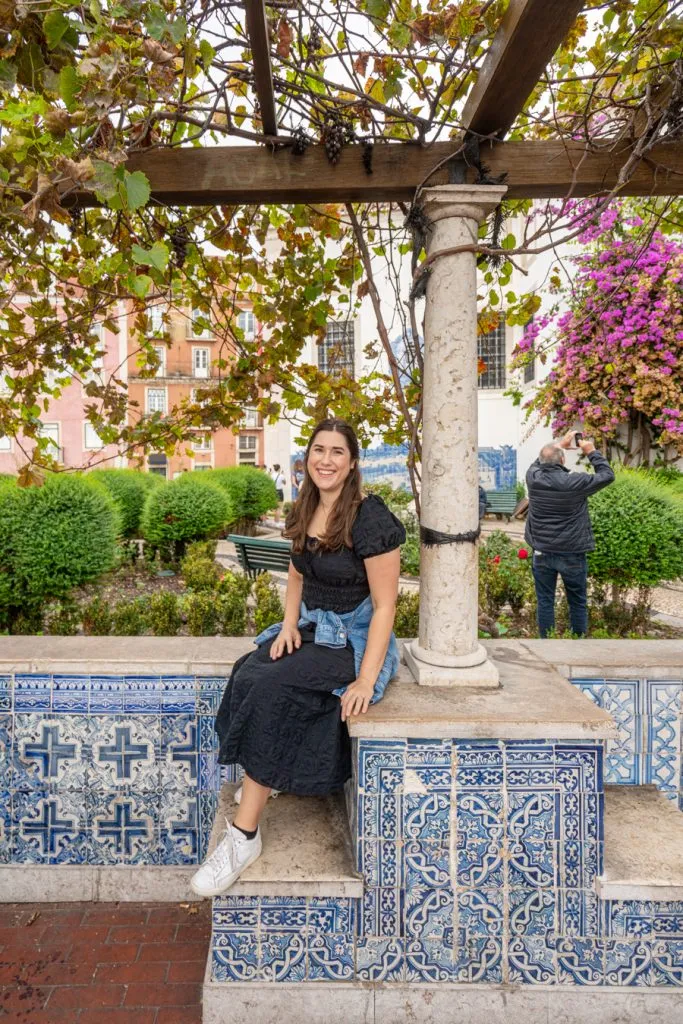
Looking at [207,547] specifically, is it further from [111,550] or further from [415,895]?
[415,895]

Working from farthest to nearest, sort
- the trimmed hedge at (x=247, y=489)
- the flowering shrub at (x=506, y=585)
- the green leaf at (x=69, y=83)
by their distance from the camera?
the trimmed hedge at (x=247, y=489) < the flowering shrub at (x=506, y=585) < the green leaf at (x=69, y=83)

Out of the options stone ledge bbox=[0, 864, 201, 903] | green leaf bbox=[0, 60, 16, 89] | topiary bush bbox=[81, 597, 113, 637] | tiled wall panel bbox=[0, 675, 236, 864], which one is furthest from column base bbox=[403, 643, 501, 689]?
topiary bush bbox=[81, 597, 113, 637]

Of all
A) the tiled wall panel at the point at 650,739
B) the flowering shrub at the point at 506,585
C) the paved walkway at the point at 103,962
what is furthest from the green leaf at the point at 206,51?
the flowering shrub at the point at 506,585

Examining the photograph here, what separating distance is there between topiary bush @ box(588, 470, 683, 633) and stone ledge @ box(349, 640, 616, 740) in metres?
3.12

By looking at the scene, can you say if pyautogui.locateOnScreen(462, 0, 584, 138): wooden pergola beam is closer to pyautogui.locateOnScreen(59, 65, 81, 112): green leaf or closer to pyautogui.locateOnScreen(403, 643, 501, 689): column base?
pyautogui.locateOnScreen(59, 65, 81, 112): green leaf

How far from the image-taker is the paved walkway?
2.04 metres

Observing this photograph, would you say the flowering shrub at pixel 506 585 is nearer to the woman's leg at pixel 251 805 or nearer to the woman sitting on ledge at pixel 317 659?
the woman sitting on ledge at pixel 317 659

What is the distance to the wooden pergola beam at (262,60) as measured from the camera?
1843 mm

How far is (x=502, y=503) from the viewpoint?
16578 mm

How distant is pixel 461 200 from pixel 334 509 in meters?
1.24

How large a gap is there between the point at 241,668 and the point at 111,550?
11.4ft

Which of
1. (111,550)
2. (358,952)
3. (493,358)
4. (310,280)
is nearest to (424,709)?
(358,952)

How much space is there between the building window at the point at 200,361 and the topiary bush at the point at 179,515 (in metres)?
22.9

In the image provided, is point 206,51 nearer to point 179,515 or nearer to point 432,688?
point 432,688
